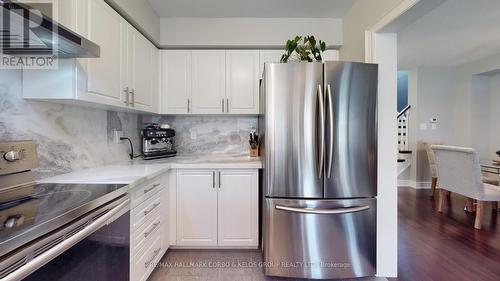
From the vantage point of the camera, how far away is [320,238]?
173cm

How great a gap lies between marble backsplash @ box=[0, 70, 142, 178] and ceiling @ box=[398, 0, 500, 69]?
315 centimetres

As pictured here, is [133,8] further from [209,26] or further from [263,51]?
[263,51]

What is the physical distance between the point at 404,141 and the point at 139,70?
5.11m

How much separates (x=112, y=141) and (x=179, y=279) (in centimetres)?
136

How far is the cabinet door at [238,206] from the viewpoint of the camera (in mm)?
2174

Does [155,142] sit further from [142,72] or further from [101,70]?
[101,70]

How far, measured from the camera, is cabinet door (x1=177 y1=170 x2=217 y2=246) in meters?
2.18

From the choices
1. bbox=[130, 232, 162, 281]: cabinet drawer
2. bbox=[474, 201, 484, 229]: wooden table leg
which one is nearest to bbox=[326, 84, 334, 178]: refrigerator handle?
bbox=[130, 232, 162, 281]: cabinet drawer

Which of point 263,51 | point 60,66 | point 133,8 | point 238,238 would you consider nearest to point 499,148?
point 263,51

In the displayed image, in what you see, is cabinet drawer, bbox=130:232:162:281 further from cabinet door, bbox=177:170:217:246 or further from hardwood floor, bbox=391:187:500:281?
hardwood floor, bbox=391:187:500:281

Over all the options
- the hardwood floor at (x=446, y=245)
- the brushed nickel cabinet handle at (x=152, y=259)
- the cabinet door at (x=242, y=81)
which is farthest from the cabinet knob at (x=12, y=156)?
the hardwood floor at (x=446, y=245)

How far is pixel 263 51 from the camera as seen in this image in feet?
8.64

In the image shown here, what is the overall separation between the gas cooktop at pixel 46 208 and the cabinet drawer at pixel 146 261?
0.56 meters

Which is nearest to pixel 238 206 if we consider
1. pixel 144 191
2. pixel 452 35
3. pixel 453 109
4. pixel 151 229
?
pixel 151 229
